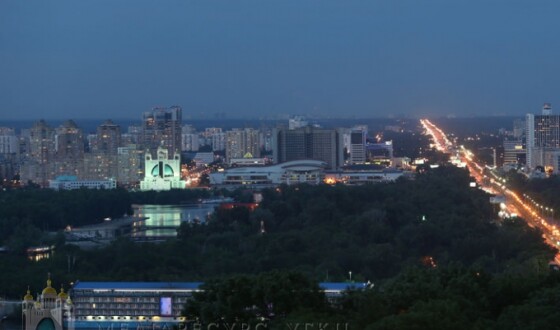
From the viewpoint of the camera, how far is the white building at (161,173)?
3906 cm

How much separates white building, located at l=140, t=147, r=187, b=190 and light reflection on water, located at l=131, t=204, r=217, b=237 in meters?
6.16

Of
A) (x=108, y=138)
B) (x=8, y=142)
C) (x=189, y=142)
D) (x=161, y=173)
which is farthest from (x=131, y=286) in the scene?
(x=189, y=142)

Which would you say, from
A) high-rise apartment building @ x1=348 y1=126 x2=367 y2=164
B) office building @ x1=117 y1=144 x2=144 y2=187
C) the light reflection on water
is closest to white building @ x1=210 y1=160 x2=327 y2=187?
office building @ x1=117 y1=144 x2=144 y2=187

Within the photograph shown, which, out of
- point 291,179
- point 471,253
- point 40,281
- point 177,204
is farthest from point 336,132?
point 40,281

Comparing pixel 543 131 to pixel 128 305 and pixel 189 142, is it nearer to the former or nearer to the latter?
pixel 189 142

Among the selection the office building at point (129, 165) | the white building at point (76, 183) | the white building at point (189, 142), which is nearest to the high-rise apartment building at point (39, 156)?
the white building at point (76, 183)

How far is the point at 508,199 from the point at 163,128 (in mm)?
20028

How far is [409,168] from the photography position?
45156 millimetres

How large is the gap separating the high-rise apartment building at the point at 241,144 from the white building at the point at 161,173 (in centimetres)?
1432

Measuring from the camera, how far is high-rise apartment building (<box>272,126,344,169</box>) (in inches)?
1903

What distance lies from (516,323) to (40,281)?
6.51 meters

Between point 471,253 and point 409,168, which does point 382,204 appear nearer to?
point 471,253

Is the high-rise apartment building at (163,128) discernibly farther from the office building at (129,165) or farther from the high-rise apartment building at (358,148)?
the high-rise apartment building at (358,148)

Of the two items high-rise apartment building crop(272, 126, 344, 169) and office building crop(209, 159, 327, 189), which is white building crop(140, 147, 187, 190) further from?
high-rise apartment building crop(272, 126, 344, 169)
